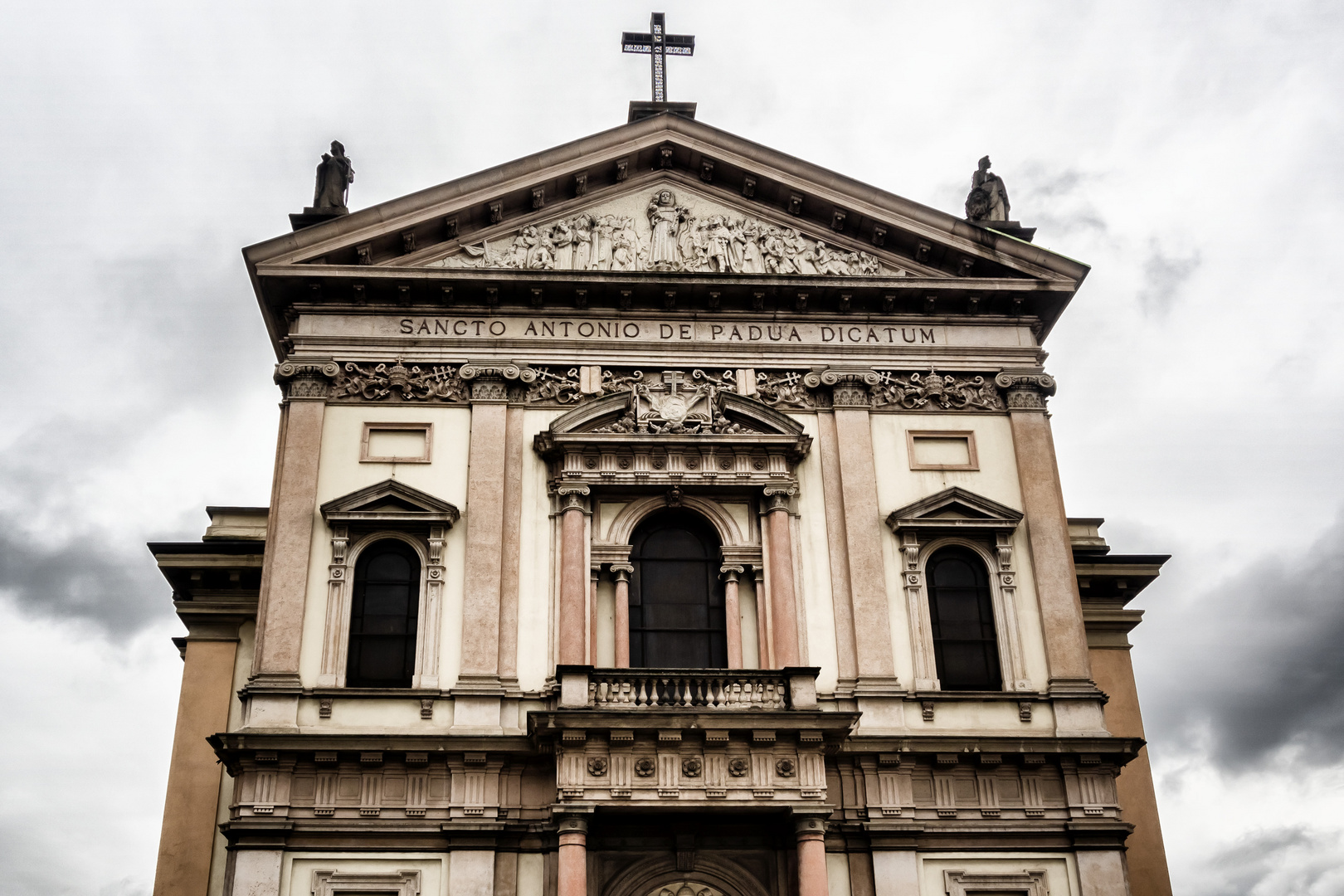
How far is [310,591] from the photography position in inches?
832

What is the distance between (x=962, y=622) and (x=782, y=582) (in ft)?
10.3

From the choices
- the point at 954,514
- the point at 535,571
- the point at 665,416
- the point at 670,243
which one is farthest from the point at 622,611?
the point at 670,243

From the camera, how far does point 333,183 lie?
24.6m

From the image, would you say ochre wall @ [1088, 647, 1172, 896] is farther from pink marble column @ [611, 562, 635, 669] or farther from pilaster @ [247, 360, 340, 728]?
pilaster @ [247, 360, 340, 728]

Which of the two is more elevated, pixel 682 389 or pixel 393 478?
pixel 682 389

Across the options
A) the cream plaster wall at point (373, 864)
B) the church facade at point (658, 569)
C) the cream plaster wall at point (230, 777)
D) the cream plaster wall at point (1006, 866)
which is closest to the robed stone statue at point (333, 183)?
the church facade at point (658, 569)

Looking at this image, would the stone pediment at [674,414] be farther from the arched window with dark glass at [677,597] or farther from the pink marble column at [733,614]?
the pink marble column at [733,614]

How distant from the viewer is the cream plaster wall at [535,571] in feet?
68.1

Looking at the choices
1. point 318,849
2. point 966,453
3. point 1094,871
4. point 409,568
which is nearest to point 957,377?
point 966,453

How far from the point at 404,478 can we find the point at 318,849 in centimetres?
605

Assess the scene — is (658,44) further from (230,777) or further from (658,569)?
(230,777)

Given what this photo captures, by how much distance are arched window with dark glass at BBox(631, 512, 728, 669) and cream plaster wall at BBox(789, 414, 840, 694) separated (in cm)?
137

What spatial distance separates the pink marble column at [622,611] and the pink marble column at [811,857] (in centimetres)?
361

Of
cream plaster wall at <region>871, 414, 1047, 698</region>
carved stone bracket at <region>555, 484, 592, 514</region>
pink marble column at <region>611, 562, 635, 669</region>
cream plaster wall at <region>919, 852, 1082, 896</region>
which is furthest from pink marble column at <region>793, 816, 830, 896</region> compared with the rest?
carved stone bracket at <region>555, 484, 592, 514</region>
